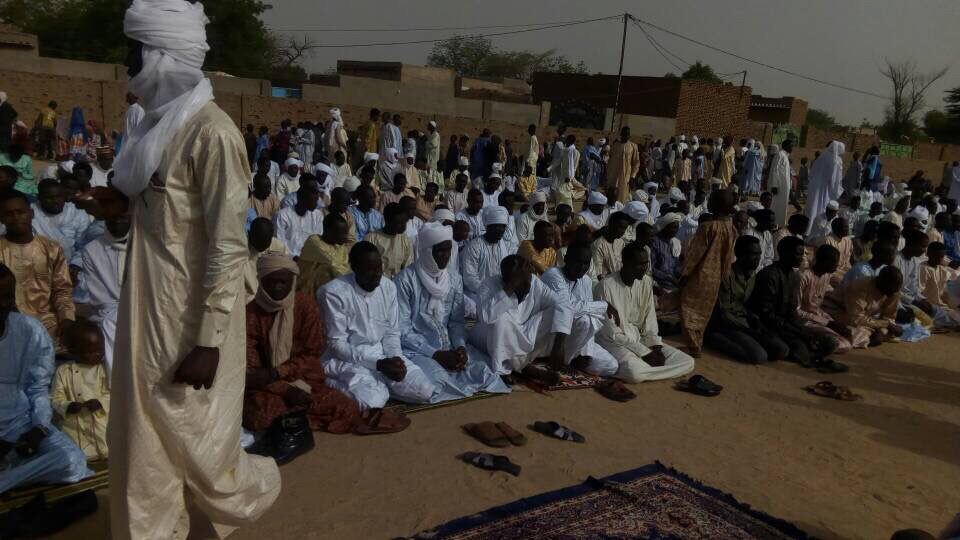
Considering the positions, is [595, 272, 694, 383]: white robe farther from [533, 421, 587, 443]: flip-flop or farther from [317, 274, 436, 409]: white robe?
[317, 274, 436, 409]: white robe

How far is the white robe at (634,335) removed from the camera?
5.77 meters

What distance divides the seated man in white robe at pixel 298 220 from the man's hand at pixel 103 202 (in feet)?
17.5

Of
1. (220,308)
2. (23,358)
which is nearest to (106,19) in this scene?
(23,358)

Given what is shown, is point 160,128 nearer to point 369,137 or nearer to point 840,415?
point 840,415

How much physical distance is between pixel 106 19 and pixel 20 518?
31.5 m

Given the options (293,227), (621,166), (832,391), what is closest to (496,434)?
(832,391)

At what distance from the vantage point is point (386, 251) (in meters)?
6.70

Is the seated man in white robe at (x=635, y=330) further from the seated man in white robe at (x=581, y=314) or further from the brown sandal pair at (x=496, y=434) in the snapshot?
the brown sandal pair at (x=496, y=434)

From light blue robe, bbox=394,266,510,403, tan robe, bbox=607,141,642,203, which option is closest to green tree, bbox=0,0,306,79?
tan robe, bbox=607,141,642,203

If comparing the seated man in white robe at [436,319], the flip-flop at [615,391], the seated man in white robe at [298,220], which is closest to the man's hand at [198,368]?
the seated man in white robe at [436,319]

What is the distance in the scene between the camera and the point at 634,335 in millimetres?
6145

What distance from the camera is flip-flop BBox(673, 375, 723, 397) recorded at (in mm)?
5625

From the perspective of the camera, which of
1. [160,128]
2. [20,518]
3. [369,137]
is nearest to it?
[160,128]

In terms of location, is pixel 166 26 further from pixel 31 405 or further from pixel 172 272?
pixel 31 405
